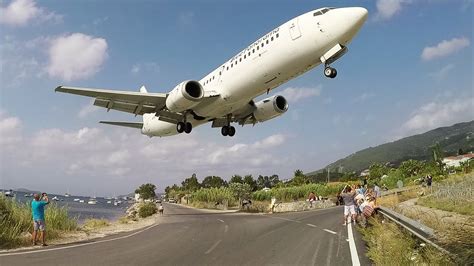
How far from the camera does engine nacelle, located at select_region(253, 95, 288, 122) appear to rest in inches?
1070

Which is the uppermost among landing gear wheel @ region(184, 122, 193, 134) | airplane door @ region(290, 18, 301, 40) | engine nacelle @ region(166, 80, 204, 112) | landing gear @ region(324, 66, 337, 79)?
airplane door @ region(290, 18, 301, 40)

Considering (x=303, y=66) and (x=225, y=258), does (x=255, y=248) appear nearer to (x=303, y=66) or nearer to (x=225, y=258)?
(x=225, y=258)

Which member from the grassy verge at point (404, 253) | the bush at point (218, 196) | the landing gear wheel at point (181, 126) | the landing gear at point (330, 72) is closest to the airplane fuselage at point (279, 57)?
the landing gear at point (330, 72)

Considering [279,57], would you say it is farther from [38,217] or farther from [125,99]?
[38,217]

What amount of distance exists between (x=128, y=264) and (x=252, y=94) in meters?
15.6

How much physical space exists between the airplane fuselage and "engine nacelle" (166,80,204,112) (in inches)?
40.1

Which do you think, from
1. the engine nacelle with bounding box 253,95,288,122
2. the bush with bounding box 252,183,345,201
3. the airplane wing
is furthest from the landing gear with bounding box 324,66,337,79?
the bush with bounding box 252,183,345,201

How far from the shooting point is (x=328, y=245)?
11.0 meters

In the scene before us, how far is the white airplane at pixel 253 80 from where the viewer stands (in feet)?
59.0

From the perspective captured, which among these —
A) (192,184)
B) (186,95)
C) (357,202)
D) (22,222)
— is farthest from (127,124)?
(192,184)

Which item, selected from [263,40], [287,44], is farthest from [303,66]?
[263,40]

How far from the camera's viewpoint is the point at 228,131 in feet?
96.7

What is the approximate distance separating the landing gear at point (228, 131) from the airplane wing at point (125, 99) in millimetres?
5413

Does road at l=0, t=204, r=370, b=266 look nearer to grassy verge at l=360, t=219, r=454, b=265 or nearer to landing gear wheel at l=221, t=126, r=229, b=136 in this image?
grassy verge at l=360, t=219, r=454, b=265
